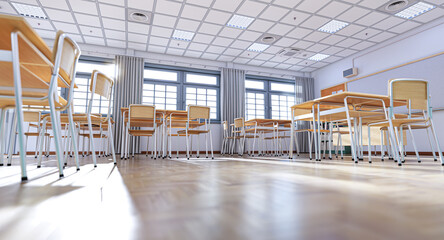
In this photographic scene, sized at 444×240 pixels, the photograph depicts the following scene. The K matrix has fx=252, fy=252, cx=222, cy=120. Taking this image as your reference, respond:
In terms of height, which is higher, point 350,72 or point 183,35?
point 183,35

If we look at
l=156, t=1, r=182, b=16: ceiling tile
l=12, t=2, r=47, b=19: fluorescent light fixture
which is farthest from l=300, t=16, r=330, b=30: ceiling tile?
l=12, t=2, r=47, b=19: fluorescent light fixture

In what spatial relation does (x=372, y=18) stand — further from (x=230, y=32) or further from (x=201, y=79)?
(x=201, y=79)

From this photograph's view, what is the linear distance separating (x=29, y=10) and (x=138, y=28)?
1.95 m

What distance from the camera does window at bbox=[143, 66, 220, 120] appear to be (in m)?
7.11

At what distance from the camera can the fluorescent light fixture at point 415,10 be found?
467cm

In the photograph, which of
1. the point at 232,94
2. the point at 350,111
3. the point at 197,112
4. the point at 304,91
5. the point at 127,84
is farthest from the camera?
the point at 304,91

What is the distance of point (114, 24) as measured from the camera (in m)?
5.26

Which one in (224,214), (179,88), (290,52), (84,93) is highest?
(290,52)

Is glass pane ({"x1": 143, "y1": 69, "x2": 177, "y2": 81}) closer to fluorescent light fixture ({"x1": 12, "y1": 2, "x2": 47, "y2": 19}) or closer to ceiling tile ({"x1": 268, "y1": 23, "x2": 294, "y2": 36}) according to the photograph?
fluorescent light fixture ({"x1": 12, "y1": 2, "x2": 47, "y2": 19})

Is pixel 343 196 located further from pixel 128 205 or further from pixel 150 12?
pixel 150 12

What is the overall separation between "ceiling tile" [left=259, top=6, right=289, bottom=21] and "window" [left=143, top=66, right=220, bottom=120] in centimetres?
303

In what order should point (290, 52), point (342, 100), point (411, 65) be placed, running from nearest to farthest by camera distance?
point (342, 100) → point (411, 65) → point (290, 52)

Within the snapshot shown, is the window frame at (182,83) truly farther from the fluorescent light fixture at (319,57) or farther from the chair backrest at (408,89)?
the chair backrest at (408,89)

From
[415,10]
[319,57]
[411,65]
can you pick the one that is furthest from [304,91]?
[415,10]
